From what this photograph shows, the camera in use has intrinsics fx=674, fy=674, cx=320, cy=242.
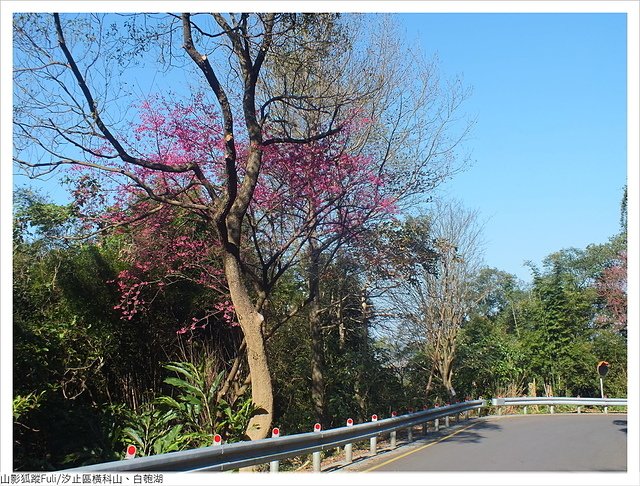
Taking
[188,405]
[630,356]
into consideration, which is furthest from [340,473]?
[630,356]

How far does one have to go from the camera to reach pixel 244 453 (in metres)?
8.41

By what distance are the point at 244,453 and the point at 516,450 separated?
21.0ft

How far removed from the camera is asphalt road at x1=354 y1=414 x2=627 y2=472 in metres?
10.6

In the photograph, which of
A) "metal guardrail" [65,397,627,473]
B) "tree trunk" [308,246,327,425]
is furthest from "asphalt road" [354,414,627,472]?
"tree trunk" [308,246,327,425]

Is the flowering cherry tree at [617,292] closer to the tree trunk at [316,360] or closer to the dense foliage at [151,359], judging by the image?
the dense foliage at [151,359]

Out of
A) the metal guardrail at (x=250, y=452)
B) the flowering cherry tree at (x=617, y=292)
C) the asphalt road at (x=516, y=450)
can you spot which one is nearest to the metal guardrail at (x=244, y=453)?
the metal guardrail at (x=250, y=452)

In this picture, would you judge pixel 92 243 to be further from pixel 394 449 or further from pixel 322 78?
pixel 394 449

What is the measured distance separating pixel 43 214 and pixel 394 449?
404 inches

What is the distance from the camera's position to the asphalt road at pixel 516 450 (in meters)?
10.6

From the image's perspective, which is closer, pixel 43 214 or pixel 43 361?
pixel 43 361

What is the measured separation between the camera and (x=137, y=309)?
14.6m

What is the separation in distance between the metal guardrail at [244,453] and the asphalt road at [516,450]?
574 mm

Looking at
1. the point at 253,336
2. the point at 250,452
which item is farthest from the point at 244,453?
the point at 253,336

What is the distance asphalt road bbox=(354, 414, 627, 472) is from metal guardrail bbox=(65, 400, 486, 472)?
574 mm
